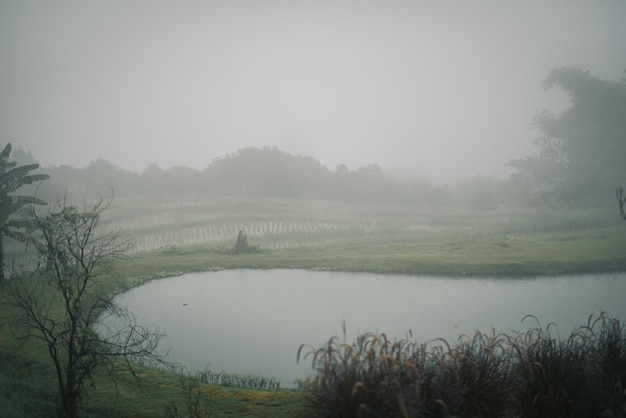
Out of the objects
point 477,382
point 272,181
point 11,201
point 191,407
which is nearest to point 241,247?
point 11,201

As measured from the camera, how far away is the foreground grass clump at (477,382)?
454cm

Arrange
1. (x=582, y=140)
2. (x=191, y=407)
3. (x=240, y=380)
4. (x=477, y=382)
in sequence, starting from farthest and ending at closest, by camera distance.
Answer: (x=582, y=140), (x=240, y=380), (x=191, y=407), (x=477, y=382)

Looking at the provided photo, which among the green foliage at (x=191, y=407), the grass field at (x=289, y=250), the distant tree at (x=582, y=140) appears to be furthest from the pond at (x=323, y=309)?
the distant tree at (x=582, y=140)

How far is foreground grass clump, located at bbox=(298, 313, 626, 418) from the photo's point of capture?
4543 mm

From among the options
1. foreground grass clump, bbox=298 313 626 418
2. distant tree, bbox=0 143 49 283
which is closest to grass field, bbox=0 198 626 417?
foreground grass clump, bbox=298 313 626 418

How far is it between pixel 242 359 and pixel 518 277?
490 inches

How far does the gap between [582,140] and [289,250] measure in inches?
1431

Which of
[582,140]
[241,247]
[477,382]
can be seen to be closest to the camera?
[477,382]

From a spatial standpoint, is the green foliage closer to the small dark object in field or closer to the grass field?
the grass field

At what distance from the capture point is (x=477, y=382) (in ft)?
19.0

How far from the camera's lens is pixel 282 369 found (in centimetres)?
987

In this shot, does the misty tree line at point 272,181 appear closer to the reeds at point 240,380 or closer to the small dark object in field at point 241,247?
the small dark object in field at point 241,247

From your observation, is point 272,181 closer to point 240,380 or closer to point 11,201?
point 11,201

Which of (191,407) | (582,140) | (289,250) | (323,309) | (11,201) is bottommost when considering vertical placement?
(191,407)
